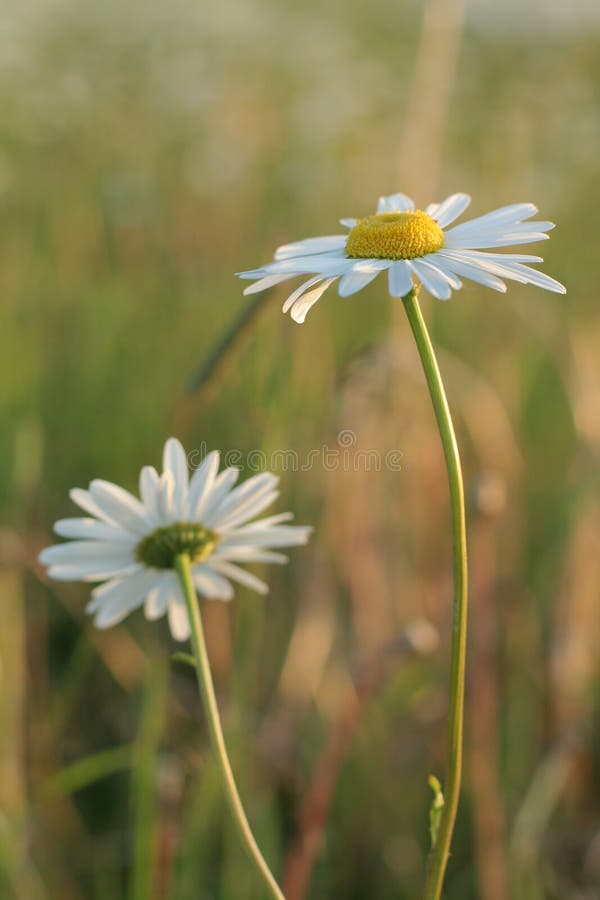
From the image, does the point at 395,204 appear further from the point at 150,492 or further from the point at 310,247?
the point at 150,492

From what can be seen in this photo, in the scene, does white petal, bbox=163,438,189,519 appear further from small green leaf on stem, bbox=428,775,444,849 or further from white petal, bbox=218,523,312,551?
small green leaf on stem, bbox=428,775,444,849

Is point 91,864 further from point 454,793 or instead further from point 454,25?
point 454,25

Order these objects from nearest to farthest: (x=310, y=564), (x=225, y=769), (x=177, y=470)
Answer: (x=225, y=769) → (x=177, y=470) → (x=310, y=564)

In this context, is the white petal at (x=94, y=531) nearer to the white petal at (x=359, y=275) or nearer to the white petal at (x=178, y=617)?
the white petal at (x=178, y=617)

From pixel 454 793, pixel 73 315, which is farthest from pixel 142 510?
pixel 73 315

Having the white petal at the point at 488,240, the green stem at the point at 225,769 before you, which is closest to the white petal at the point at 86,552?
the green stem at the point at 225,769

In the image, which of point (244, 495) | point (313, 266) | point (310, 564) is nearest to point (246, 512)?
point (244, 495)
